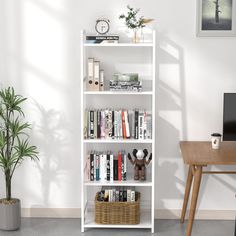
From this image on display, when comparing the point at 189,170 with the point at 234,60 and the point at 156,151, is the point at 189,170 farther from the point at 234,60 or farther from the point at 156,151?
the point at 234,60

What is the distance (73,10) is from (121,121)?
982mm

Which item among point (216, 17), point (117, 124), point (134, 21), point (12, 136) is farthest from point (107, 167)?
point (216, 17)

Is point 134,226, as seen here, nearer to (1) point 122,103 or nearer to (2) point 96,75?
(1) point 122,103

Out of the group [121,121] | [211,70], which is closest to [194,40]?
[211,70]

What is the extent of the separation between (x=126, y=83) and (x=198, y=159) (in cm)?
86

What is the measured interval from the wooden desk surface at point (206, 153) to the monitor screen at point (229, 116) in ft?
0.39

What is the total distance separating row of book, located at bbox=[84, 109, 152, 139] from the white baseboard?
29.8 inches

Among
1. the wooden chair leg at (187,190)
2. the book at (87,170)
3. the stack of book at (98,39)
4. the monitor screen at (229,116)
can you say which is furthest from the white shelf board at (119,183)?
the stack of book at (98,39)

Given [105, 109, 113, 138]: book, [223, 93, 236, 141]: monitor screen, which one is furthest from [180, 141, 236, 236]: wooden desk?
[105, 109, 113, 138]: book

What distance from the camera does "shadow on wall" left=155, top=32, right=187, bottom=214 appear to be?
14.9ft

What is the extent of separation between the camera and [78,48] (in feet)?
14.9

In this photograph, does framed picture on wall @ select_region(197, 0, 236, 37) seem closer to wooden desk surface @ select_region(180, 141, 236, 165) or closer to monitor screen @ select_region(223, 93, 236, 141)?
monitor screen @ select_region(223, 93, 236, 141)

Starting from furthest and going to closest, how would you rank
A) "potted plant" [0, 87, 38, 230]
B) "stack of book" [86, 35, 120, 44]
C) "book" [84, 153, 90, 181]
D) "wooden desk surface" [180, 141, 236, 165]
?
"book" [84, 153, 90, 181]
"potted plant" [0, 87, 38, 230]
"stack of book" [86, 35, 120, 44]
"wooden desk surface" [180, 141, 236, 165]

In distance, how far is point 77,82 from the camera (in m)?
4.60
